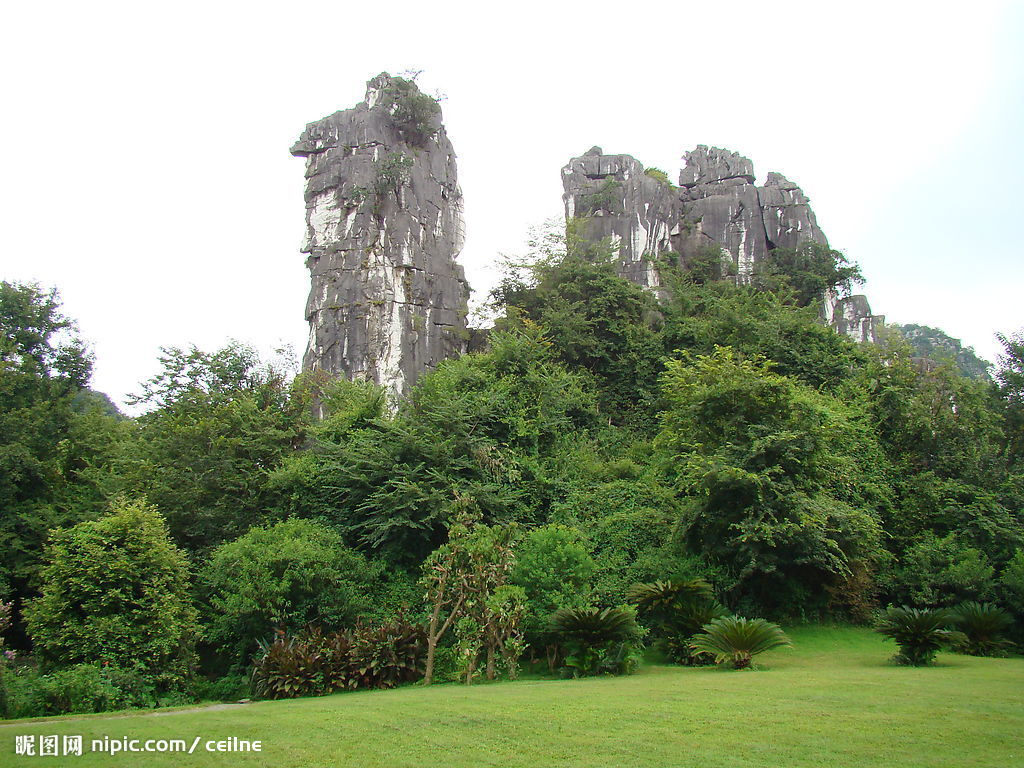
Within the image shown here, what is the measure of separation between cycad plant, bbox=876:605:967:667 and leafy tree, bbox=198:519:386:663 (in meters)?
9.40

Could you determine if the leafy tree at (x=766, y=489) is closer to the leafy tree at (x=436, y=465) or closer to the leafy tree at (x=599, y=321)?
the leafy tree at (x=436, y=465)

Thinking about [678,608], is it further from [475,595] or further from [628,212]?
[628,212]

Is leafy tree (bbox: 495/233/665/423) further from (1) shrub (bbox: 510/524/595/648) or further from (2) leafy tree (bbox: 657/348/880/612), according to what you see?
(1) shrub (bbox: 510/524/595/648)

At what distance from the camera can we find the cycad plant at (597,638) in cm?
1179

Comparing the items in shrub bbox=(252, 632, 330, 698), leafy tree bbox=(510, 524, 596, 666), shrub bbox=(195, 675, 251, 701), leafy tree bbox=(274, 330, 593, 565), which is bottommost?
shrub bbox=(195, 675, 251, 701)

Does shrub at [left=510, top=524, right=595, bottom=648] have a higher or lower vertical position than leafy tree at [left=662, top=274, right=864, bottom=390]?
lower

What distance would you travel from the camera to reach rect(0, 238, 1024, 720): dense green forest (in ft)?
41.5

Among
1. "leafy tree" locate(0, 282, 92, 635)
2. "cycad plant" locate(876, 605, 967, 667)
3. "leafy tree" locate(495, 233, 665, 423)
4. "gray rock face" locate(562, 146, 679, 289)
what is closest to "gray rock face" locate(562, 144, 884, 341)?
"gray rock face" locate(562, 146, 679, 289)

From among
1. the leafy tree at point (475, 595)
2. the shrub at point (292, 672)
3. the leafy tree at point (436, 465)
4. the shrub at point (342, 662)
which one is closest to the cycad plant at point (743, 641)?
the leafy tree at point (475, 595)

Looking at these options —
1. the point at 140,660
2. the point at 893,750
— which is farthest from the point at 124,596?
the point at 893,750

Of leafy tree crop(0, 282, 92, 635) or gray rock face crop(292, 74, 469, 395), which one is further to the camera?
gray rock face crop(292, 74, 469, 395)

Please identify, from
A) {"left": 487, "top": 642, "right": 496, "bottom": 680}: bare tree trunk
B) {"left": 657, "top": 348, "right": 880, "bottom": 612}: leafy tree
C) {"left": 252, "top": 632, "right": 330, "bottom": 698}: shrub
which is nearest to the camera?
{"left": 252, "top": 632, "right": 330, "bottom": 698}: shrub

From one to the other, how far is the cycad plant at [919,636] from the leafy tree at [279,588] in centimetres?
940

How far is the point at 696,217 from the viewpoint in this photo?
130 ft
